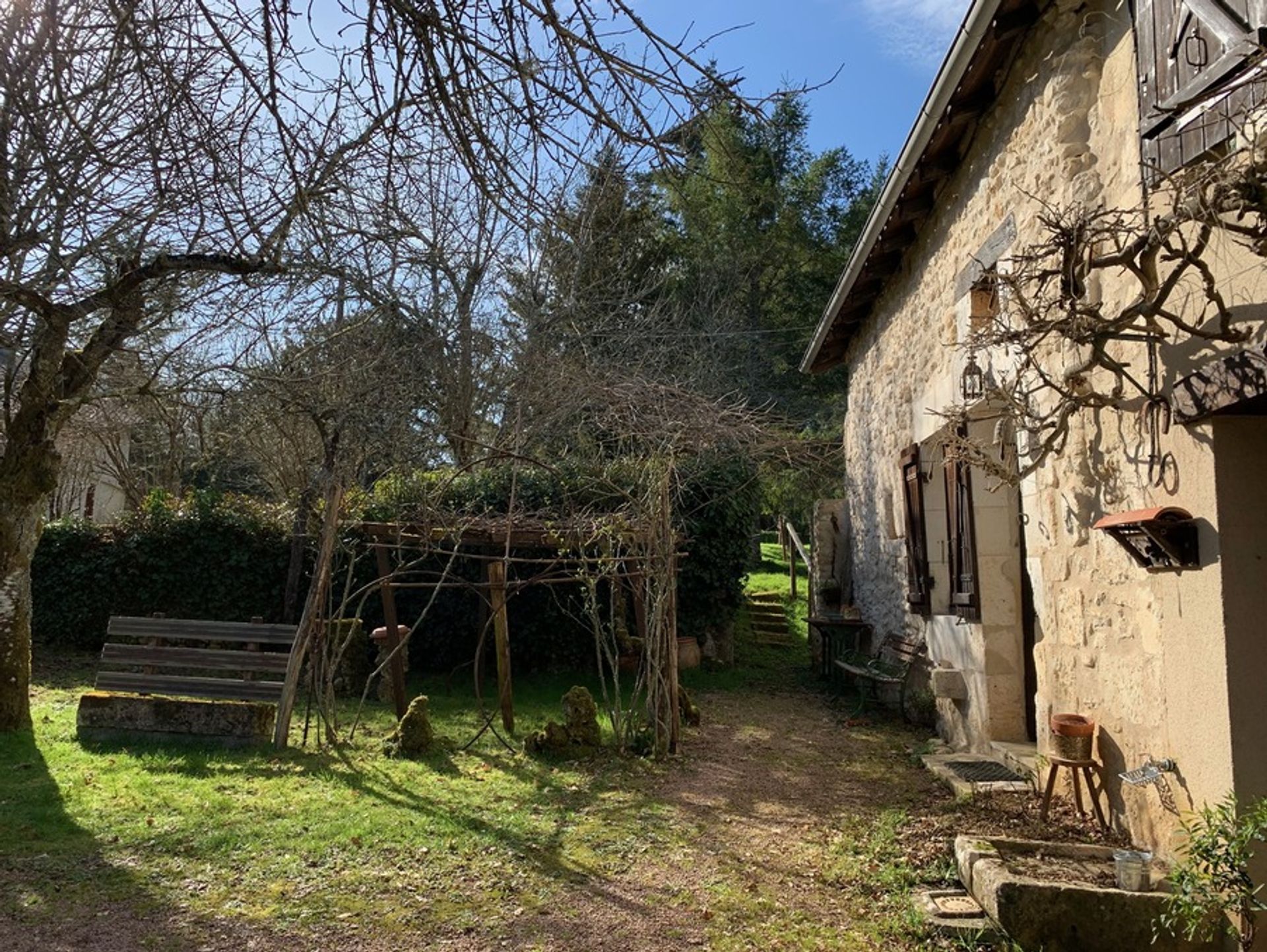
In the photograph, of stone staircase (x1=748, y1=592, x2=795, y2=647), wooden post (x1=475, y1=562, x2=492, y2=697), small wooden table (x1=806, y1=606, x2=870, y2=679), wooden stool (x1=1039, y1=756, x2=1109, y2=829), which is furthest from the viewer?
stone staircase (x1=748, y1=592, x2=795, y2=647)

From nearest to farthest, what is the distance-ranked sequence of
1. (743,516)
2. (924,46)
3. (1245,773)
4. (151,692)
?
(1245,773) < (924,46) < (151,692) < (743,516)

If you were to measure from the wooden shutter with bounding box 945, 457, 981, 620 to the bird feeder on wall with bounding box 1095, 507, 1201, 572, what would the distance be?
8.55 feet

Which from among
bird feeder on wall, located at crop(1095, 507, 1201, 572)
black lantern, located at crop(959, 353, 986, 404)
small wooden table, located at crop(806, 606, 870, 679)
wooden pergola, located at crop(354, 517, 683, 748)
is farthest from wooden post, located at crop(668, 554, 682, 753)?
small wooden table, located at crop(806, 606, 870, 679)

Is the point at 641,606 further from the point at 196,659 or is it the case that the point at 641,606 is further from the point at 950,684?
the point at 196,659

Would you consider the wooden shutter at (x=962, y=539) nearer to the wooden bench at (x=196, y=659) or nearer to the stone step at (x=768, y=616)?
the wooden bench at (x=196, y=659)

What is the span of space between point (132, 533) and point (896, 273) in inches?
391

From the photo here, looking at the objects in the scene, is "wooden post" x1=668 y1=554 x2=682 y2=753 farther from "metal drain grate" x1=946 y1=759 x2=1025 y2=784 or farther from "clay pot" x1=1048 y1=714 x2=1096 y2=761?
"clay pot" x1=1048 y1=714 x2=1096 y2=761

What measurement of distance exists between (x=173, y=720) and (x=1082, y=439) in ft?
22.5

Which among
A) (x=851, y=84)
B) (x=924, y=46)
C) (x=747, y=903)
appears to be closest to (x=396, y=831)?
(x=747, y=903)

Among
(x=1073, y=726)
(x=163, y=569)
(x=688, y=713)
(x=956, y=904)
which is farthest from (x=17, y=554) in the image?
(x=1073, y=726)

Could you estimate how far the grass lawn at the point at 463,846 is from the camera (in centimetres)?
397

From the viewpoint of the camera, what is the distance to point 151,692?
7797mm

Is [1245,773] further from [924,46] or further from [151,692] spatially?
[151,692]

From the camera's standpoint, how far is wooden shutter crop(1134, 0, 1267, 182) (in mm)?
3188
